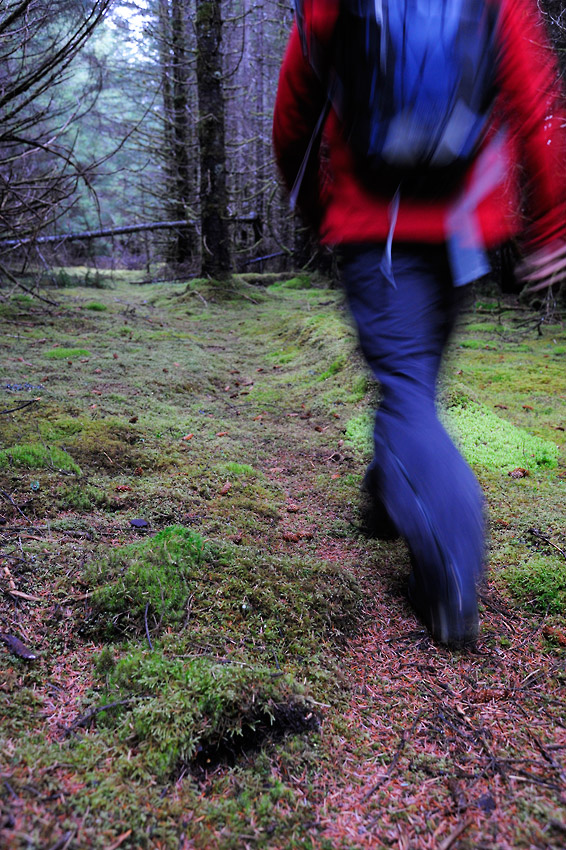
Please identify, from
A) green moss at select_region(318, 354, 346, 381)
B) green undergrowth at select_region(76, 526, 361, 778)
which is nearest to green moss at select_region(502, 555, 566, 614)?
green undergrowth at select_region(76, 526, 361, 778)

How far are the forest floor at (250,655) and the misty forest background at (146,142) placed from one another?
136 centimetres

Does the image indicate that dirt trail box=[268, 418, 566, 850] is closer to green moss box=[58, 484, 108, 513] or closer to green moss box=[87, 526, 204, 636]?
green moss box=[87, 526, 204, 636]

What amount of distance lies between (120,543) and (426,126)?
174 cm

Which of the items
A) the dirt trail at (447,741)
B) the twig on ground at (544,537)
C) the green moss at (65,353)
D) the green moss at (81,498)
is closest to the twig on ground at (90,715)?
the dirt trail at (447,741)

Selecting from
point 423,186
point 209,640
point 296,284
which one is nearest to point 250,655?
point 209,640

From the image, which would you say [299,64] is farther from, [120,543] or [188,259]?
[188,259]

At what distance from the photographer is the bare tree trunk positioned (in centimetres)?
909

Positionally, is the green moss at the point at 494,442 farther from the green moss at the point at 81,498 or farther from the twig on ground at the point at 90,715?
the twig on ground at the point at 90,715

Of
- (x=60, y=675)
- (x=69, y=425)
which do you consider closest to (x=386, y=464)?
(x=60, y=675)

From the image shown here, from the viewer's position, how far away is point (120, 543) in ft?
6.35

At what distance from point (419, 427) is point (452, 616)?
57 cm

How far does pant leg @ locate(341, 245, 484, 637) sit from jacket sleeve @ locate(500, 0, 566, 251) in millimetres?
449

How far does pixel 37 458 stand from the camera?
246 cm

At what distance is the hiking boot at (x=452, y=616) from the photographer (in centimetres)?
147
